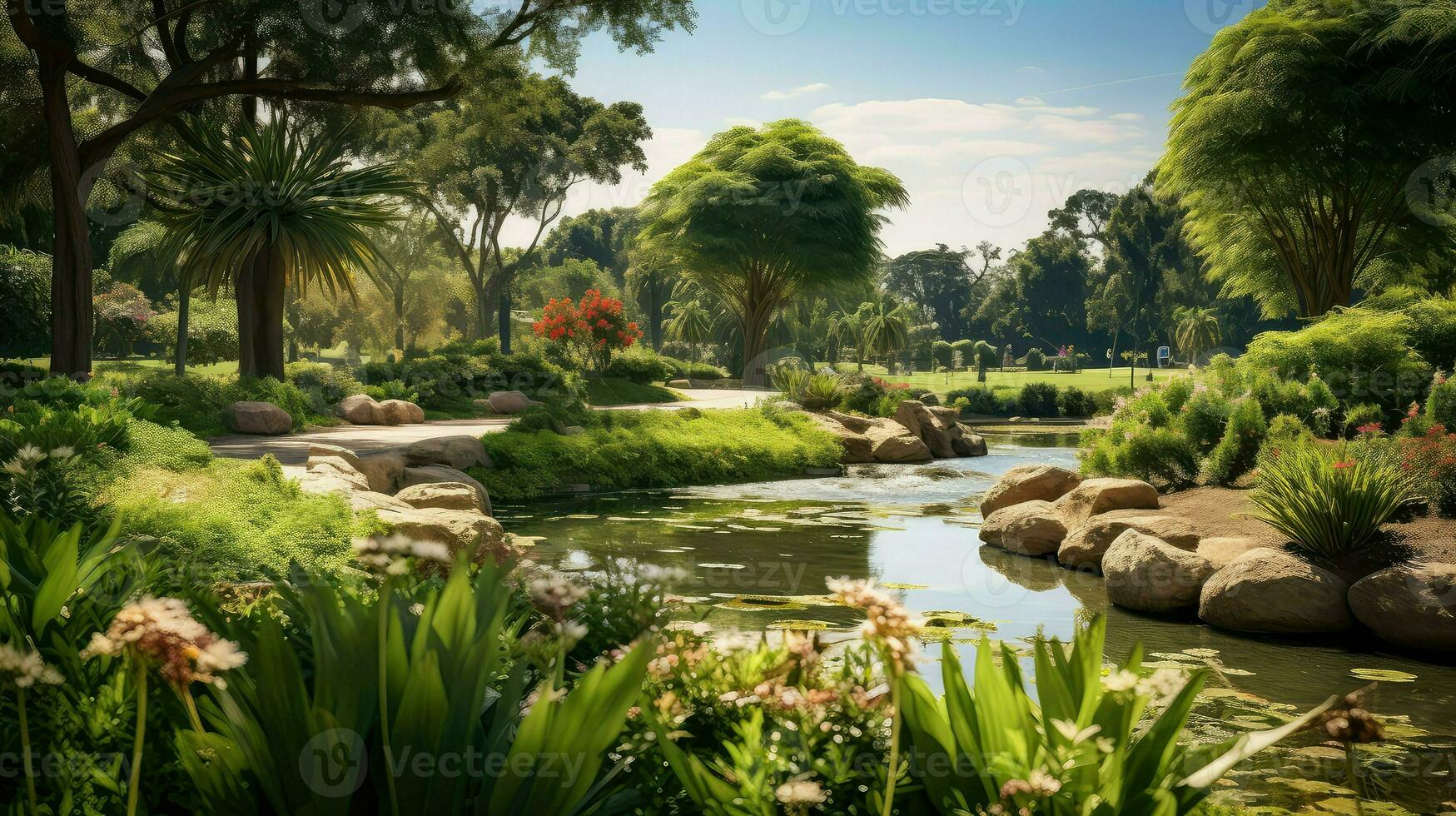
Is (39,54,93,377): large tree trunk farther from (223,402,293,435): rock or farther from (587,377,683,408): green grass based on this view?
(587,377,683,408): green grass

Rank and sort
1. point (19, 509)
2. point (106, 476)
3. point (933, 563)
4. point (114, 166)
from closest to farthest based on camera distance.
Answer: point (19, 509), point (106, 476), point (933, 563), point (114, 166)

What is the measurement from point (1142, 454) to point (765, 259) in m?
25.4

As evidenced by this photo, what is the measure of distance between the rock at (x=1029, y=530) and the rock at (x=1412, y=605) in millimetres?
3474

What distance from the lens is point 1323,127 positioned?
18734 millimetres

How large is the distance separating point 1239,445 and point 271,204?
13.8 meters

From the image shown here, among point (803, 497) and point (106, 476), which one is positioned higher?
point (106, 476)

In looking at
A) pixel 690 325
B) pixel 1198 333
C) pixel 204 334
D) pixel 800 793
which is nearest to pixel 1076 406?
pixel 690 325

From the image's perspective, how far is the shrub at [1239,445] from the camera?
10930mm

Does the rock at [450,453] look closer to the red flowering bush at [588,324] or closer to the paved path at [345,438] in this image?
the paved path at [345,438]

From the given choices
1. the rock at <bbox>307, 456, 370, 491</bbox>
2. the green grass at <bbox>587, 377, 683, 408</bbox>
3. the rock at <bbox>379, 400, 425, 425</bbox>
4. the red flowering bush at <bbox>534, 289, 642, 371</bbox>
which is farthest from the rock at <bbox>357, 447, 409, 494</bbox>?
the red flowering bush at <bbox>534, 289, 642, 371</bbox>

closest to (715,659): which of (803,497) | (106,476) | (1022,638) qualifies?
(1022,638)

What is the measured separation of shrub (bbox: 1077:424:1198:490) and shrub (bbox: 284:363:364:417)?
12345 mm

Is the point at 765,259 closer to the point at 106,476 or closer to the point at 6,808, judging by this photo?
the point at 106,476

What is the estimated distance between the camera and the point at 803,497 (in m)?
14.2
